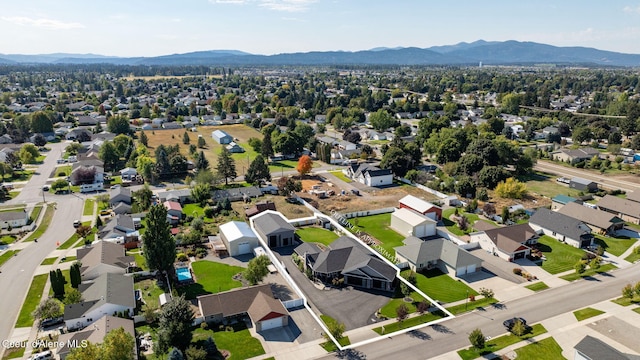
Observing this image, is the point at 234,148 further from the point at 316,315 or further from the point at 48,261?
the point at 316,315

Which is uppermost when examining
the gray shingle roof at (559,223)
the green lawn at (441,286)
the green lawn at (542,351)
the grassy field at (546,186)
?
the gray shingle roof at (559,223)

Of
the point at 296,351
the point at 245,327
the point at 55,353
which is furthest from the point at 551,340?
the point at 55,353

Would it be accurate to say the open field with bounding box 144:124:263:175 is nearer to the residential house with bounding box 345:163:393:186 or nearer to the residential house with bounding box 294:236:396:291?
the residential house with bounding box 345:163:393:186

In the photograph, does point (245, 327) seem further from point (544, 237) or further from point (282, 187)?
point (544, 237)

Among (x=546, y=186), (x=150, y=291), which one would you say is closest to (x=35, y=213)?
(x=150, y=291)

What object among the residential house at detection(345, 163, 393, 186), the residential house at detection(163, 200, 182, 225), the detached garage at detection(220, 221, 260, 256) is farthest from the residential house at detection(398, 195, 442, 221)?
the residential house at detection(163, 200, 182, 225)

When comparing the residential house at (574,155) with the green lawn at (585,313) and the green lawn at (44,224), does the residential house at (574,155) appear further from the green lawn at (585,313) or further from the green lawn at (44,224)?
the green lawn at (44,224)

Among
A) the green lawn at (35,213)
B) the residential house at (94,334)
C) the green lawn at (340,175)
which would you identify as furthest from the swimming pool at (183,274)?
the green lawn at (340,175)
